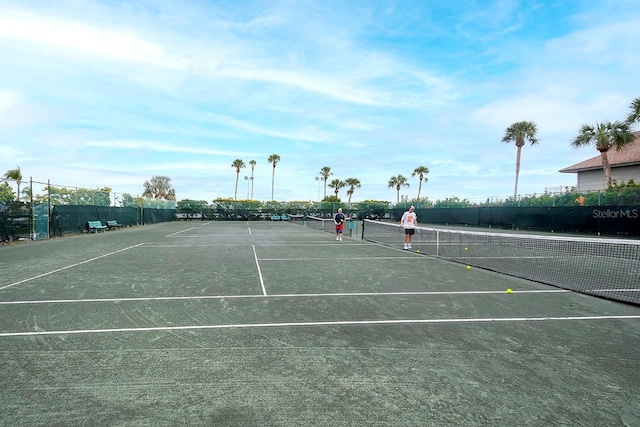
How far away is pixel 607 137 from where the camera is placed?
98.4ft

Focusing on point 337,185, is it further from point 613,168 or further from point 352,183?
point 613,168

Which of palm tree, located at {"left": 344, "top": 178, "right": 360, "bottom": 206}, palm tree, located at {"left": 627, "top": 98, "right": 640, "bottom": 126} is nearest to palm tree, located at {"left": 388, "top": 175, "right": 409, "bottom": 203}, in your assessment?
palm tree, located at {"left": 344, "top": 178, "right": 360, "bottom": 206}

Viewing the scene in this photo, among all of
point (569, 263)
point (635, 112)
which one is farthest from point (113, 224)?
point (635, 112)

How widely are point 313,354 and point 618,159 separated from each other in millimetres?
40024

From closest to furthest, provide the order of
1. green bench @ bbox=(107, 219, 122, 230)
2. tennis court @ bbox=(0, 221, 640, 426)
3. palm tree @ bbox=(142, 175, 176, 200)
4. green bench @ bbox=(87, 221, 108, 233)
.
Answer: tennis court @ bbox=(0, 221, 640, 426), green bench @ bbox=(87, 221, 108, 233), green bench @ bbox=(107, 219, 122, 230), palm tree @ bbox=(142, 175, 176, 200)

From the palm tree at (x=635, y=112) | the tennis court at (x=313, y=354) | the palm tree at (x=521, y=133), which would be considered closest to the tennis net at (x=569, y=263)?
the tennis court at (x=313, y=354)

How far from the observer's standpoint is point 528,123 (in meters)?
45.5

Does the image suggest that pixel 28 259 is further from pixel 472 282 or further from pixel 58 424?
pixel 472 282

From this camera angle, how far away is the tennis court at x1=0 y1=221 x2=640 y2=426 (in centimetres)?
302

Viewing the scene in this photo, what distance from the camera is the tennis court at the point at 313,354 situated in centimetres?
302

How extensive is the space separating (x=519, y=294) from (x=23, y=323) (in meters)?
8.02

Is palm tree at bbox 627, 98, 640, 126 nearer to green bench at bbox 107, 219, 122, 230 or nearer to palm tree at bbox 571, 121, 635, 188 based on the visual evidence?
palm tree at bbox 571, 121, 635, 188

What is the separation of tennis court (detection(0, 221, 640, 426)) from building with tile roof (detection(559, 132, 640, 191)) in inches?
1288

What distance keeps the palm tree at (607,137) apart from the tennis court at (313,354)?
95.4 feet
